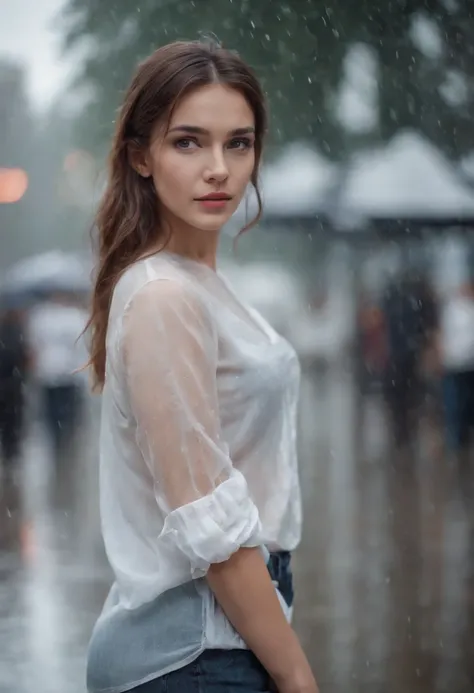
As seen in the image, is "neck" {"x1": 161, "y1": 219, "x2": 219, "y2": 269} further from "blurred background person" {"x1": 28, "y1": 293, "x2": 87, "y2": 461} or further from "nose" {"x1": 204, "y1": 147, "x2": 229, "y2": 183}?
"blurred background person" {"x1": 28, "y1": 293, "x2": 87, "y2": 461}

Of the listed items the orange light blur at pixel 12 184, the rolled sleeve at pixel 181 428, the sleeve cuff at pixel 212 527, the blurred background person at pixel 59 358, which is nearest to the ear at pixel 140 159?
the rolled sleeve at pixel 181 428

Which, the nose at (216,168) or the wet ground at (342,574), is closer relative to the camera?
the nose at (216,168)

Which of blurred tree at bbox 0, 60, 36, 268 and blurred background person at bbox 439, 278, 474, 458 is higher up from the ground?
blurred tree at bbox 0, 60, 36, 268

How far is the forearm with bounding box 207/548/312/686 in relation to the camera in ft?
4.95

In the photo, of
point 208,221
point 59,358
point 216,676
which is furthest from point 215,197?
point 59,358

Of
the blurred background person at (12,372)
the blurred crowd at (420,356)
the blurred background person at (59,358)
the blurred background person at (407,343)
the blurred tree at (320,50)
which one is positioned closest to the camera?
the blurred background person at (59,358)

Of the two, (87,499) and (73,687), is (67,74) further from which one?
(73,687)

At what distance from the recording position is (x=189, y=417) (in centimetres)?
149

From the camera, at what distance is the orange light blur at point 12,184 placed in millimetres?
→ 17328

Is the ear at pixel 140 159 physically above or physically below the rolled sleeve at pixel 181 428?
above

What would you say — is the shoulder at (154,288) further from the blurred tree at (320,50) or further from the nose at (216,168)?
the blurred tree at (320,50)

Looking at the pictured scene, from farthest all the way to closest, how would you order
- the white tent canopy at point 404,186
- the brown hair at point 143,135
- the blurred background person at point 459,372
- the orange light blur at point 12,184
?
the orange light blur at point 12,184 < the white tent canopy at point 404,186 < the blurred background person at point 459,372 < the brown hair at point 143,135

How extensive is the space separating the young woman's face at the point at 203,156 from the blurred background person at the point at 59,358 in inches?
291

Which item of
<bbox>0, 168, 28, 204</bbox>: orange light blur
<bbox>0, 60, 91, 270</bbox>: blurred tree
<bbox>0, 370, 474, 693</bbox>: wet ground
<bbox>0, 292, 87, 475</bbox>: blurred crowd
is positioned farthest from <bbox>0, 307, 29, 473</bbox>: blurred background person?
<bbox>0, 168, 28, 204</bbox>: orange light blur
